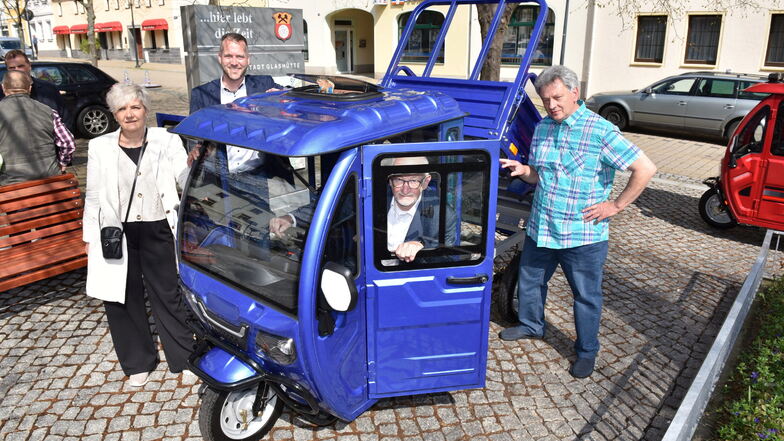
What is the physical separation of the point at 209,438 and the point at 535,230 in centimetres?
248

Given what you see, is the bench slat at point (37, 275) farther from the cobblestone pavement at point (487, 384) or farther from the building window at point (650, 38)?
the building window at point (650, 38)

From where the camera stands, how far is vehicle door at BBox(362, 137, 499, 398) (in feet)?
9.91

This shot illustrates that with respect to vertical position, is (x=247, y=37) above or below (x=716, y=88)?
above

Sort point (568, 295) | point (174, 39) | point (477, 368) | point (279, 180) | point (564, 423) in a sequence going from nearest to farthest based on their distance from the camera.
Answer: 1. point (279, 180)
2. point (477, 368)
3. point (564, 423)
4. point (568, 295)
5. point (174, 39)

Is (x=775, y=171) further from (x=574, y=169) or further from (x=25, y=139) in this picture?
(x=25, y=139)

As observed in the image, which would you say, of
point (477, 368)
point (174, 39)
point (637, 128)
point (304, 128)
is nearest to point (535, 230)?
point (477, 368)

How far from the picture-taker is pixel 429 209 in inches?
125

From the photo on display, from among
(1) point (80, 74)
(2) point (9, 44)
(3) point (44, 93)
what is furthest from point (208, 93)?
(2) point (9, 44)

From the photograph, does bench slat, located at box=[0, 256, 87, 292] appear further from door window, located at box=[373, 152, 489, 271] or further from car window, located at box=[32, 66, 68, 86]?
car window, located at box=[32, 66, 68, 86]

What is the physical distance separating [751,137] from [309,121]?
20.2 ft

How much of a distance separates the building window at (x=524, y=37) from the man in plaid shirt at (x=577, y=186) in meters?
19.1

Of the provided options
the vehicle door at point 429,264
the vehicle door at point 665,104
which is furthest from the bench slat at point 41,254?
the vehicle door at point 665,104

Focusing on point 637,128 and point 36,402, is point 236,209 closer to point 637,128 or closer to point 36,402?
point 36,402

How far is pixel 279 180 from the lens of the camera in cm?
316
